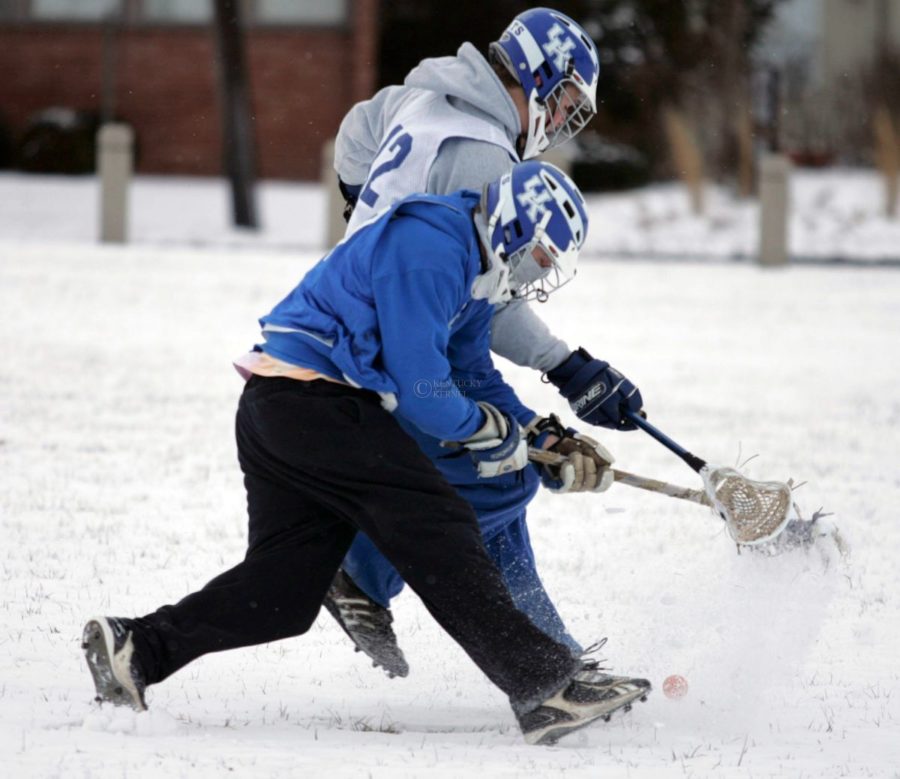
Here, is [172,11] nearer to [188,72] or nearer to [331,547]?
[188,72]

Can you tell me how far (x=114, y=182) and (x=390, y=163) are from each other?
44.4ft

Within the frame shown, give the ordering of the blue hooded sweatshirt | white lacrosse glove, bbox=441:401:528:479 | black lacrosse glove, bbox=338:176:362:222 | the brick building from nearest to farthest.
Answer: the blue hooded sweatshirt
white lacrosse glove, bbox=441:401:528:479
black lacrosse glove, bbox=338:176:362:222
the brick building

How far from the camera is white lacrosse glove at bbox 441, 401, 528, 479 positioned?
415cm

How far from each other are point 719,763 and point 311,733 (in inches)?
38.8

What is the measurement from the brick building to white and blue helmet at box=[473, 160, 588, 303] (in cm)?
2210

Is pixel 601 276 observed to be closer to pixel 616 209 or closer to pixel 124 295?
pixel 124 295

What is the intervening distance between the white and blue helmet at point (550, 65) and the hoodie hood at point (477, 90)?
5 centimetres

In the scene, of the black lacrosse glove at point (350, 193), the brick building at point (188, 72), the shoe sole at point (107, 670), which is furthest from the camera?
the brick building at point (188, 72)

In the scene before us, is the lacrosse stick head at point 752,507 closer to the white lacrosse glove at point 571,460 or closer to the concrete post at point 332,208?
the white lacrosse glove at point 571,460

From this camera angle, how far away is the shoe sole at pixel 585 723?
400cm

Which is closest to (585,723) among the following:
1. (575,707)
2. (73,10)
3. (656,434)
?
(575,707)

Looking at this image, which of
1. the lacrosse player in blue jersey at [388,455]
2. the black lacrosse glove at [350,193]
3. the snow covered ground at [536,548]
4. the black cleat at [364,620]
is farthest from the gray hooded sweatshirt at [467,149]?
the snow covered ground at [536,548]

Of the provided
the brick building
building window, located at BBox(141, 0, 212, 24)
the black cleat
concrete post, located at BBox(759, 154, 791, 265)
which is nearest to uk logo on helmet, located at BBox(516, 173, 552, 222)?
the black cleat

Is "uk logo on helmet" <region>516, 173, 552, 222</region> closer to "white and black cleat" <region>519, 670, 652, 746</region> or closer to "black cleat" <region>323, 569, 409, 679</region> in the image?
"white and black cleat" <region>519, 670, 652, 746</region>
